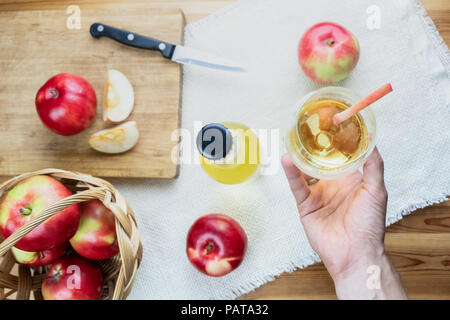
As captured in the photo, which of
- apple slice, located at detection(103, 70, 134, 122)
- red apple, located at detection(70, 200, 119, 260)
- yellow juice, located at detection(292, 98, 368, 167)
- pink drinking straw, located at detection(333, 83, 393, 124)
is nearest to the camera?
pink drinking straw, located at detection(333, 83, 393, 124)

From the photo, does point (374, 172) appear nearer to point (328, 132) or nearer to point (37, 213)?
point (328, 132)

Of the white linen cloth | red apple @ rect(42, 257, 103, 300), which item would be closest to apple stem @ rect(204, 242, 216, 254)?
the white linen cloth

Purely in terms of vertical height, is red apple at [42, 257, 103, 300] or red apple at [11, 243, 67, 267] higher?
red apple at [11, 243, 67, 267]

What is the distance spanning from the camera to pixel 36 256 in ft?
2.53

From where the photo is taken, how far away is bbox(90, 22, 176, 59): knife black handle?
88cm

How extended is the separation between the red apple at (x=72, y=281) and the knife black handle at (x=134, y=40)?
19.4 inches

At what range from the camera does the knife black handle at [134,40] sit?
2.88 ft

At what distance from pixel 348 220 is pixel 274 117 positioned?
0.30m

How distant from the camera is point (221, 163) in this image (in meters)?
0.70

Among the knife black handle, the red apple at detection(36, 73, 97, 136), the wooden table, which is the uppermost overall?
the knife black handle

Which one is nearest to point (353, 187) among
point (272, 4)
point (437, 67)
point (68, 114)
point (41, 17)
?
point (437, 67)

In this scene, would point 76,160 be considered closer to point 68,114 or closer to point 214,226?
point 68,114

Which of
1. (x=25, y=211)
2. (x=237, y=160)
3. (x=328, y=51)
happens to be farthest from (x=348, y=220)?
(x=25, y=211)

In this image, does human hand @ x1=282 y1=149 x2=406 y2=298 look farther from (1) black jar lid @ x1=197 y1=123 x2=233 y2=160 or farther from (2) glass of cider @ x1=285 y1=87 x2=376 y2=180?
(1) black jar lid @ x1=197 y1=123 x2=233 y2=160
